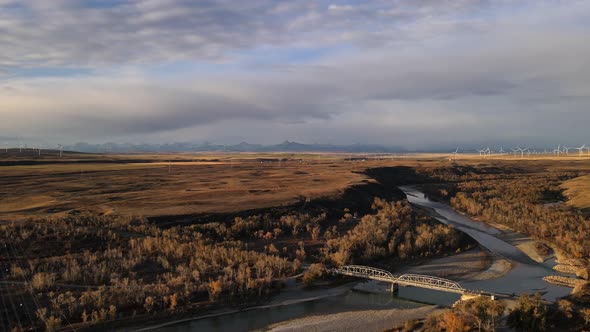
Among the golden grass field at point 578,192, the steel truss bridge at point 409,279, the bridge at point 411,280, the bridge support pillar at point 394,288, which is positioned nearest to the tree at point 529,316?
the bridge at point 411,280

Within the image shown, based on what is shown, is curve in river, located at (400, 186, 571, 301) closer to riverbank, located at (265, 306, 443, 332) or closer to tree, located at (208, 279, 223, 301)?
riverbank, located at (265, 306, 443, 332)

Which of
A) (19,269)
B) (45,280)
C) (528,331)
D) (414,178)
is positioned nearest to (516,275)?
(528,331)

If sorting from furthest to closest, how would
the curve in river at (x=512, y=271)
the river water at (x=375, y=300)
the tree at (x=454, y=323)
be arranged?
the curve in river at (x=512, y=271) < the river water at (x=375, y=300) < the tree at (x=454, y=323)

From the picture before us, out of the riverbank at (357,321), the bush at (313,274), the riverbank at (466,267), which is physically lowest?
the riverbank at (357,321)

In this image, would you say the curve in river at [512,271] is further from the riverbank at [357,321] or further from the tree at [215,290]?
the tree at [215,290]

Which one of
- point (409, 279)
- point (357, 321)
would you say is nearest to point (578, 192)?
point (409, 279)

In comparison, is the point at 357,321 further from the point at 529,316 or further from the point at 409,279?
the point at 529,316
